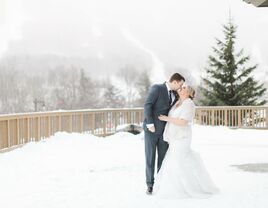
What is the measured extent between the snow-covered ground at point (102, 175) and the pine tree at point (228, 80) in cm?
1289

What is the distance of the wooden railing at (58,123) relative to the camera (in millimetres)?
10398

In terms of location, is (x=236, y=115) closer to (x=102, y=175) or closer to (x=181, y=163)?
(x=102, y=175)

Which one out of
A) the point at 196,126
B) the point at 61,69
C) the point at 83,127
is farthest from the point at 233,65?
the point at 61,69

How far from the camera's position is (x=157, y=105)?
532cm

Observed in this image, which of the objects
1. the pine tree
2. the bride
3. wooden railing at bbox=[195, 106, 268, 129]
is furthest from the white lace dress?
the pine tree

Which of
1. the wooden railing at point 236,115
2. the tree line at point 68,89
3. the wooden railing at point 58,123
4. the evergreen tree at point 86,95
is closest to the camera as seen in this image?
the wooden railing at point 58,123

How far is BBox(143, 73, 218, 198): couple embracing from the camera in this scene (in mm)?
5113

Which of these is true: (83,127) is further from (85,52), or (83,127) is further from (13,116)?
(85,52)

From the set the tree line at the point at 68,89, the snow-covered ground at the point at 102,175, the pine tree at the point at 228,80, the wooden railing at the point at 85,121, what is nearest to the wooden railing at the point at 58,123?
the wooden railing at the point at 85,121

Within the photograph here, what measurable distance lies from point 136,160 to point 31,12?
91.3 m

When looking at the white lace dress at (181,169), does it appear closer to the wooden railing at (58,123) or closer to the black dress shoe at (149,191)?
the black dress shoe at (149,191)

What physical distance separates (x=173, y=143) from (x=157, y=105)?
49cm

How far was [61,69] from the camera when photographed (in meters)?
75.9

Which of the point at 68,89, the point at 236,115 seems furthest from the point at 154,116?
the point at 68,89
